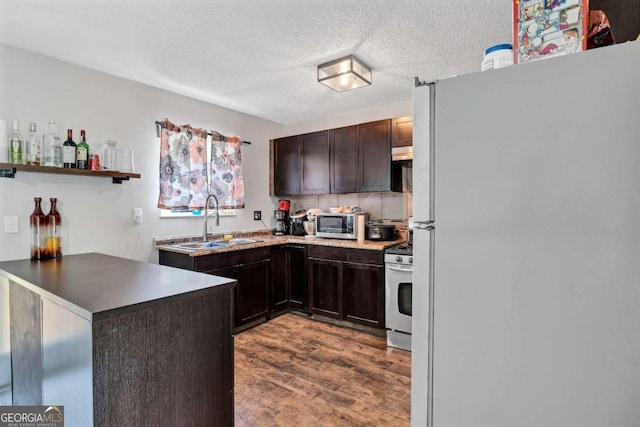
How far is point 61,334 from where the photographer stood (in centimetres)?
125

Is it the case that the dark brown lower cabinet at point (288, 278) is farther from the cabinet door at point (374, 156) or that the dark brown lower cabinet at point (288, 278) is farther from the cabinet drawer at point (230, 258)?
the cabinet door at point (374, 156)

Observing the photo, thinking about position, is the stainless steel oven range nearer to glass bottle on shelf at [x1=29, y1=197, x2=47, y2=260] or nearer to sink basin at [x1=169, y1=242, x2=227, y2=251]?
sink basin at [x1=169, y1=242, x2=227, y2=251]

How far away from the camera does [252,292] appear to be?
3340 mm

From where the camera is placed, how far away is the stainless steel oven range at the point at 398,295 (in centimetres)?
289

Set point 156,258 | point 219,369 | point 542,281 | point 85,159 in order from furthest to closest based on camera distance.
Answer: point 156,258
point 85,159
point 219,369
point 542,281

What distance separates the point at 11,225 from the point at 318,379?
2423mm

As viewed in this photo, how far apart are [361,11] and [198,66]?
141 centimetres

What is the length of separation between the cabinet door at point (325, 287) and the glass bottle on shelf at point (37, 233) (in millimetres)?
Answer: 2327

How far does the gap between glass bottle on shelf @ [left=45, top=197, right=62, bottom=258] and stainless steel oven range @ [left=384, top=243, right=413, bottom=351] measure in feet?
8.77

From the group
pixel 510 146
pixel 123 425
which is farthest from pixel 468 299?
pixel 123 425

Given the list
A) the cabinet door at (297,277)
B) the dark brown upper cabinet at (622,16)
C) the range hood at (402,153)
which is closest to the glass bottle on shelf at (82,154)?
the cabinet door at (297,277)

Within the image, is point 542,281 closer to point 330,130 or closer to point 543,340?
point 543,340

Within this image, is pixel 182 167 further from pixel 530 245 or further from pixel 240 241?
pixel 530 245

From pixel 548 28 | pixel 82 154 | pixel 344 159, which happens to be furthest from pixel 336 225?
pixel 548 28
